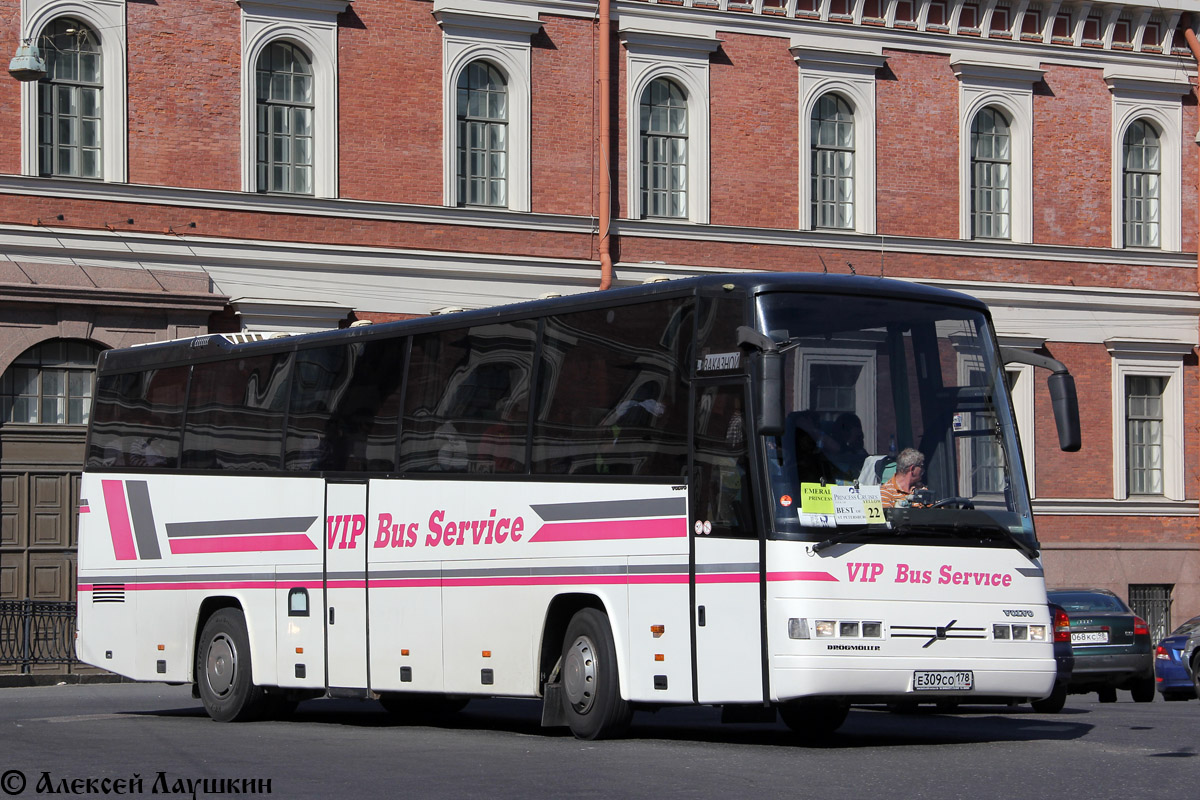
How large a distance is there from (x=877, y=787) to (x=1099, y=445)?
23.8 meters

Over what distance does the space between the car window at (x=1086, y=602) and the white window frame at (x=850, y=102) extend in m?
11.1

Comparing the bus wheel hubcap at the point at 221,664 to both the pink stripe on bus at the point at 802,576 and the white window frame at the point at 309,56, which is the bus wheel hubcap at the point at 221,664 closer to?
the pink stripe on bus at the point at 802,576

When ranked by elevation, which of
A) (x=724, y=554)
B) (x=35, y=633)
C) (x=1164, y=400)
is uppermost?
(x=1164, y=400)

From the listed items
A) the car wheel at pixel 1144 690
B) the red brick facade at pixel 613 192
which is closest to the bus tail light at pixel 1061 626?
the car wheel at pixel 1144 690

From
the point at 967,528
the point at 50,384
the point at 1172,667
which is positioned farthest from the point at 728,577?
the point at 50,384

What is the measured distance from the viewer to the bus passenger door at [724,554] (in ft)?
42.7

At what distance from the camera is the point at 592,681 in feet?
46.6

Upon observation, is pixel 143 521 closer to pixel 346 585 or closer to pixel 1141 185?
pixel 346 585

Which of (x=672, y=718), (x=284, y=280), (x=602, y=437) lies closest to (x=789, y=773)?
(x=602, y=437)

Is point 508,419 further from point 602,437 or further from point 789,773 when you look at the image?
point 789,773

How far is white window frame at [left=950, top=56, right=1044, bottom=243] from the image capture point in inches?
1302

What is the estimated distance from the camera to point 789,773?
11.8 metres

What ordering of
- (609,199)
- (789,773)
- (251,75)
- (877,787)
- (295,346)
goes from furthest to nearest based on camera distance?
(609,199)
(251,75)
(295,346)
(789,773)
(877,787)

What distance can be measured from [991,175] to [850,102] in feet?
9.89
